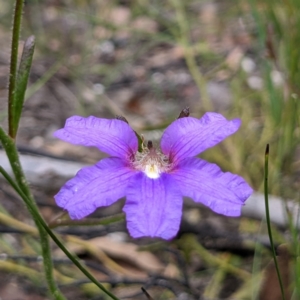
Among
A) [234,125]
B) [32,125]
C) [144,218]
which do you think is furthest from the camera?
[32,125]

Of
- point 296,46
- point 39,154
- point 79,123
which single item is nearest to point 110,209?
point 39,154

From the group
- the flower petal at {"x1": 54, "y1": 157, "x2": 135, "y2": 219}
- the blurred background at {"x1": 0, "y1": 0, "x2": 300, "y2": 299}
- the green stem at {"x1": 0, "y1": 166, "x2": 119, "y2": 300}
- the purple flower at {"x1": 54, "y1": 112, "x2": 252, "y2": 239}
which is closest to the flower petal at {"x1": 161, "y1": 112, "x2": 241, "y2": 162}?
the purple flower at {"x1": 54, "y1": 112, "x2": 252, "y2": 239}

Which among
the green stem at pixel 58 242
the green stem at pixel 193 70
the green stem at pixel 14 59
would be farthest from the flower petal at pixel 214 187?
the green stem at pixel 193 70

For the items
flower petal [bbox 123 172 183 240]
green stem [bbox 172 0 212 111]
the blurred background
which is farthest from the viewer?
green stem [bbox 172 0 212 111]

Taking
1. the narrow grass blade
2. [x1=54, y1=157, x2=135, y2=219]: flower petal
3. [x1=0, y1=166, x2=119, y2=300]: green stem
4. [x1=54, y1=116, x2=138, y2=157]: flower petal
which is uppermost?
the narrow grass blade

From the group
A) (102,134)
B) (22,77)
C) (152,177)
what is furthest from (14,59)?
(152,177)

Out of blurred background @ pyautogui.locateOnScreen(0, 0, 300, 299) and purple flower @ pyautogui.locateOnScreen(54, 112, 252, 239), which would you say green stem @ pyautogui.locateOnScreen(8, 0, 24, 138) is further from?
blurred background @ pyautogui.locateOnScreen(0, 0, 300, 299)

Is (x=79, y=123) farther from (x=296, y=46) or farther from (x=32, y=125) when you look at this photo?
(x=32, y=125)
